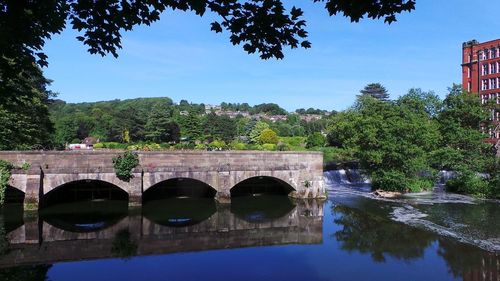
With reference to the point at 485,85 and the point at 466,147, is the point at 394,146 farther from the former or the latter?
the point at 485,85

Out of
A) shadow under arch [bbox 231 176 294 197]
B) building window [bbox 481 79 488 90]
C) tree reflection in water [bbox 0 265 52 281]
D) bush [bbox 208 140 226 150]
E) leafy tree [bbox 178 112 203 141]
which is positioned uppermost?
building window [bbox 481 79 488 90]

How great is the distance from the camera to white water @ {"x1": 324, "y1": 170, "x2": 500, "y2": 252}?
20461mm

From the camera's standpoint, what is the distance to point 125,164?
25797 mm

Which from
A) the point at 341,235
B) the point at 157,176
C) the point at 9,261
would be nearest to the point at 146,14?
the point at 9,261

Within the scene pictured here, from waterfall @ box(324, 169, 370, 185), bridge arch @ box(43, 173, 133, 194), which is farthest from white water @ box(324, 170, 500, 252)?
bridge arch @ box(43, 173, 133, 194)

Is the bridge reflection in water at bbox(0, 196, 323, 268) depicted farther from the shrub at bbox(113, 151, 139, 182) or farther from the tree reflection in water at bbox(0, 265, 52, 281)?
the shrub at bbox(113, 151, 139, 182)

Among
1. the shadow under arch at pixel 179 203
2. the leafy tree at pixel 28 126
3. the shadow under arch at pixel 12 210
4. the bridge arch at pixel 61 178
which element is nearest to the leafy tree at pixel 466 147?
the shadow under arch at pixel 179 203

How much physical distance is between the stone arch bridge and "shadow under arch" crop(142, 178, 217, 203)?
3673 mm

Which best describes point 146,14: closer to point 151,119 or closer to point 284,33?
point 284,33

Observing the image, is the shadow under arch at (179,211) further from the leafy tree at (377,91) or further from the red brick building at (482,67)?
the leafy tree at (377,91)

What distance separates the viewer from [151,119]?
266 ft

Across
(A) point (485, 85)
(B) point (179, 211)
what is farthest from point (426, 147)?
(A) point (485, 85)

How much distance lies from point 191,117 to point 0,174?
192 ft

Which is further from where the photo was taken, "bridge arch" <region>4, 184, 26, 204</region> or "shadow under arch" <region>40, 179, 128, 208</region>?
"shadow under arch" <region>40, 179, 128, 208</region>
